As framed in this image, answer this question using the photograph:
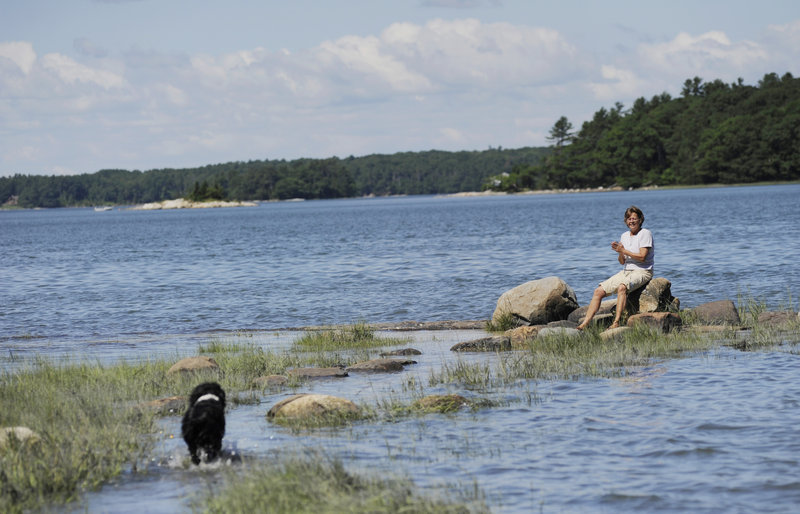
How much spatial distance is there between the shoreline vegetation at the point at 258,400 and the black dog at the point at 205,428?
19 centimetres

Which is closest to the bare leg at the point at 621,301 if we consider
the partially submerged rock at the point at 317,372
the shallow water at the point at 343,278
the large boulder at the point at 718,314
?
the large boulder at the point at 718,314

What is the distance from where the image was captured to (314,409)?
10.1m

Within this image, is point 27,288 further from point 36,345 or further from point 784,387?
point 784,387

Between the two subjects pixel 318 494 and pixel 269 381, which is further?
pixel 269 381

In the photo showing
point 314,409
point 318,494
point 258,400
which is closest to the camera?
point 318,494

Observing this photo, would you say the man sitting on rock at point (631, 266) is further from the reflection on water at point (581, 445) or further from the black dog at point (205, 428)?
the black dog at point (205, 428)

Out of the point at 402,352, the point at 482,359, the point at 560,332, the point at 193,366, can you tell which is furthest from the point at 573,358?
the point at 193,366

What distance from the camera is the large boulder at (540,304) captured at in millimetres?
17828

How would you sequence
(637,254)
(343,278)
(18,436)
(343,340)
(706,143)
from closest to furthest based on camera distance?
(18,436)
(637,254)
(343,340)
(343,278)
(706,143)

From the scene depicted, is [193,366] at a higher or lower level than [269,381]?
higher

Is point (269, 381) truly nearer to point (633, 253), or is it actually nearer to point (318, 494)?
point (318, 494)

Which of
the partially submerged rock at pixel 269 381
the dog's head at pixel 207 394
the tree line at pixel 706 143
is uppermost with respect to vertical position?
the tree line at pixel 706 143

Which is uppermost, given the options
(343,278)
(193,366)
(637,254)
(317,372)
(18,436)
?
(637,254)

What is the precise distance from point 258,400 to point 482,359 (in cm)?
419
